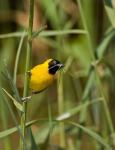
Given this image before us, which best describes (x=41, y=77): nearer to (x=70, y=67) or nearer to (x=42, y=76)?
(x=42, y=76)

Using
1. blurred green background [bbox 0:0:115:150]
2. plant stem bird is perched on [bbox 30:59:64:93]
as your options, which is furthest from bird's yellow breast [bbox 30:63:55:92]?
blurred green background [bbox 0:0:115:150]

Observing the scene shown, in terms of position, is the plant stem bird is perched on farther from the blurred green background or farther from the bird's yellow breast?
the blurred green background

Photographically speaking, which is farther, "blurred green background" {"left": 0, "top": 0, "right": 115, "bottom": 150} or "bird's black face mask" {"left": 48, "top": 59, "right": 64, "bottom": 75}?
"blurred green background" {"left": 0, "top": 0, "right": 115, "bottom": 150}

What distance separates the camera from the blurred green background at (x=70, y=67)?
1520mm

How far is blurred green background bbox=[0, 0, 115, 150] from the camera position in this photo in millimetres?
1520

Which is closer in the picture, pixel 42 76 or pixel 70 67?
pixel 42 76

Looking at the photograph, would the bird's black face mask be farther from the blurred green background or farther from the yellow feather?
the blurred green background

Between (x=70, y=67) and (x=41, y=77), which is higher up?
(x=41, y=77)

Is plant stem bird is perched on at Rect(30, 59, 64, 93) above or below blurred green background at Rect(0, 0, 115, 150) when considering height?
above

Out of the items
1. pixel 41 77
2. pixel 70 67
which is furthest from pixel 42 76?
pixel 70 67

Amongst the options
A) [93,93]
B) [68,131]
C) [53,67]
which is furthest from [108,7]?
[93,93]

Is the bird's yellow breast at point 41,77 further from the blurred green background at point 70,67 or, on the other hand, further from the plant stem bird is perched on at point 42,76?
the blurred green background at point 70,67

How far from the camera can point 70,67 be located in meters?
1.93

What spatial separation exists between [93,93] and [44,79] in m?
1.05
